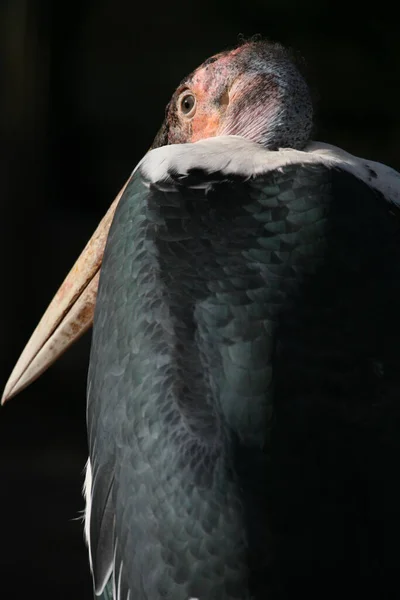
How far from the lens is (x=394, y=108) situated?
164 inches

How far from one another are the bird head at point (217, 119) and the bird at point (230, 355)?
0.36ft

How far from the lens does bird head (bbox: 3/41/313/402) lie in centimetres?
171

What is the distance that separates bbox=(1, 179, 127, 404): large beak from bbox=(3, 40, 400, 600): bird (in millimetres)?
324

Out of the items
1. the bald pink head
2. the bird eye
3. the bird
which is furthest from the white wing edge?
the bird eye

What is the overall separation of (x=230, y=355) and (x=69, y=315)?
2.14 ft

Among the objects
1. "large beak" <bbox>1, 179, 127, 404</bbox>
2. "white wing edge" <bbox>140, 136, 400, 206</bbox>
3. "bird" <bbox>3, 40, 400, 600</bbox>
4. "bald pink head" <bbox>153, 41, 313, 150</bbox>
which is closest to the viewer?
"bird" <bbox>3, 40, 400, 600</bbox>

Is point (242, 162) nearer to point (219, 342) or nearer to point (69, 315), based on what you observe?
point (219, 342)

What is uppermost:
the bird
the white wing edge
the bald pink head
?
the bald pink head

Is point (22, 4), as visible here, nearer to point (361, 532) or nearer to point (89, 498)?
point (89, 498)

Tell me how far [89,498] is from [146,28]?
9.37 feet

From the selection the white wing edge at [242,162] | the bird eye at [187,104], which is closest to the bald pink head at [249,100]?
the bird eye at [187,104]

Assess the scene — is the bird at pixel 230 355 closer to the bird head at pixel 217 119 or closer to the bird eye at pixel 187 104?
the bird head at pixel 217 119

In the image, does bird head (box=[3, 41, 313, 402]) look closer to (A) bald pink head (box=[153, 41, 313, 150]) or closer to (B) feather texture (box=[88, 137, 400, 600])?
(A) bald pink head (box=[153, 41, 313, 150])

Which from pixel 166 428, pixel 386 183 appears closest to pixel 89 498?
pixel 166 428
